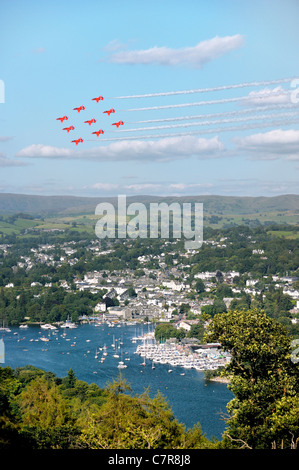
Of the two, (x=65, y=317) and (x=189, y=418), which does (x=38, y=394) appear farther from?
(x=65, y=317)

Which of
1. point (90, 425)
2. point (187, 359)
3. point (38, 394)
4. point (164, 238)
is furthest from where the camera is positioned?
point (164, 238)

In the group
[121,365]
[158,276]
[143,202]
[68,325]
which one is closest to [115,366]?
[121,365]

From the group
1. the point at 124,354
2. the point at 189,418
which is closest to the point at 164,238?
the point at 124,354

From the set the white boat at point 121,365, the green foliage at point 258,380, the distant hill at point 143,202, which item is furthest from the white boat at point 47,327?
the distant hill at point 143,202

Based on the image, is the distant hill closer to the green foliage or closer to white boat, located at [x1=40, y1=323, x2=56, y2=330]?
white boat, located at [x1=40, y1=323, x2=56, y2=330]

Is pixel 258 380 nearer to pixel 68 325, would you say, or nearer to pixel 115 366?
pixel 115 366

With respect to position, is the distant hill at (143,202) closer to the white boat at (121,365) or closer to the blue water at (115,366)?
the blue water at (115,366)
